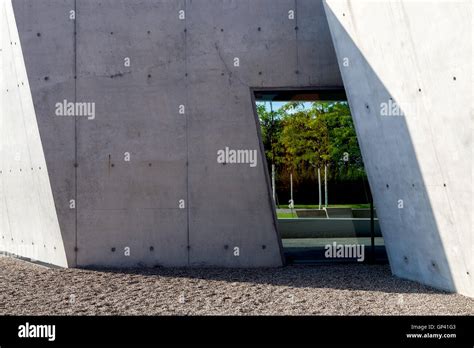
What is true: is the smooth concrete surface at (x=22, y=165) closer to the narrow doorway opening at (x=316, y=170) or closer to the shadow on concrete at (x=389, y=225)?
the shadow on concrete at (x=389, y=225)

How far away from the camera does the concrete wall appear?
878 cm

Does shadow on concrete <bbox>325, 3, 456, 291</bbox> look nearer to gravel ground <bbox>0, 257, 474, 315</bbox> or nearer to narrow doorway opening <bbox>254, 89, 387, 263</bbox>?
gravel ground <bbox>0, 257, 474, 315</bbox>

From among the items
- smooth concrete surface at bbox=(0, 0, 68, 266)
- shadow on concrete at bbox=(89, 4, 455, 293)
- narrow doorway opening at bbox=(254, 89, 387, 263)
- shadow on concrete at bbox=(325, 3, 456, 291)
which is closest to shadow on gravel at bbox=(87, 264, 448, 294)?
shadow on concrete at bbox=(89, 4, 455, 293)

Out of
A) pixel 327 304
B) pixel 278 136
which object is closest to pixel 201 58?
pixel 327 304

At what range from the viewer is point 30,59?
29.0 feet

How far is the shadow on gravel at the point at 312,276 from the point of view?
280 inches

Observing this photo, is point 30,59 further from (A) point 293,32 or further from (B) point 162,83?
(A) point 293,32

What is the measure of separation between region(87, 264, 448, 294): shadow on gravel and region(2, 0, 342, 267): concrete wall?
36 cm

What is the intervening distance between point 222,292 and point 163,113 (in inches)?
145

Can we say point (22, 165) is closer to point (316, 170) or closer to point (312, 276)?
point (312, 276)

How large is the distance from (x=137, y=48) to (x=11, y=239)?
5.09m

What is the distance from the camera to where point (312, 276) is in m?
8.00

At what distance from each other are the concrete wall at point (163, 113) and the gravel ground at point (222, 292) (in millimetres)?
727
